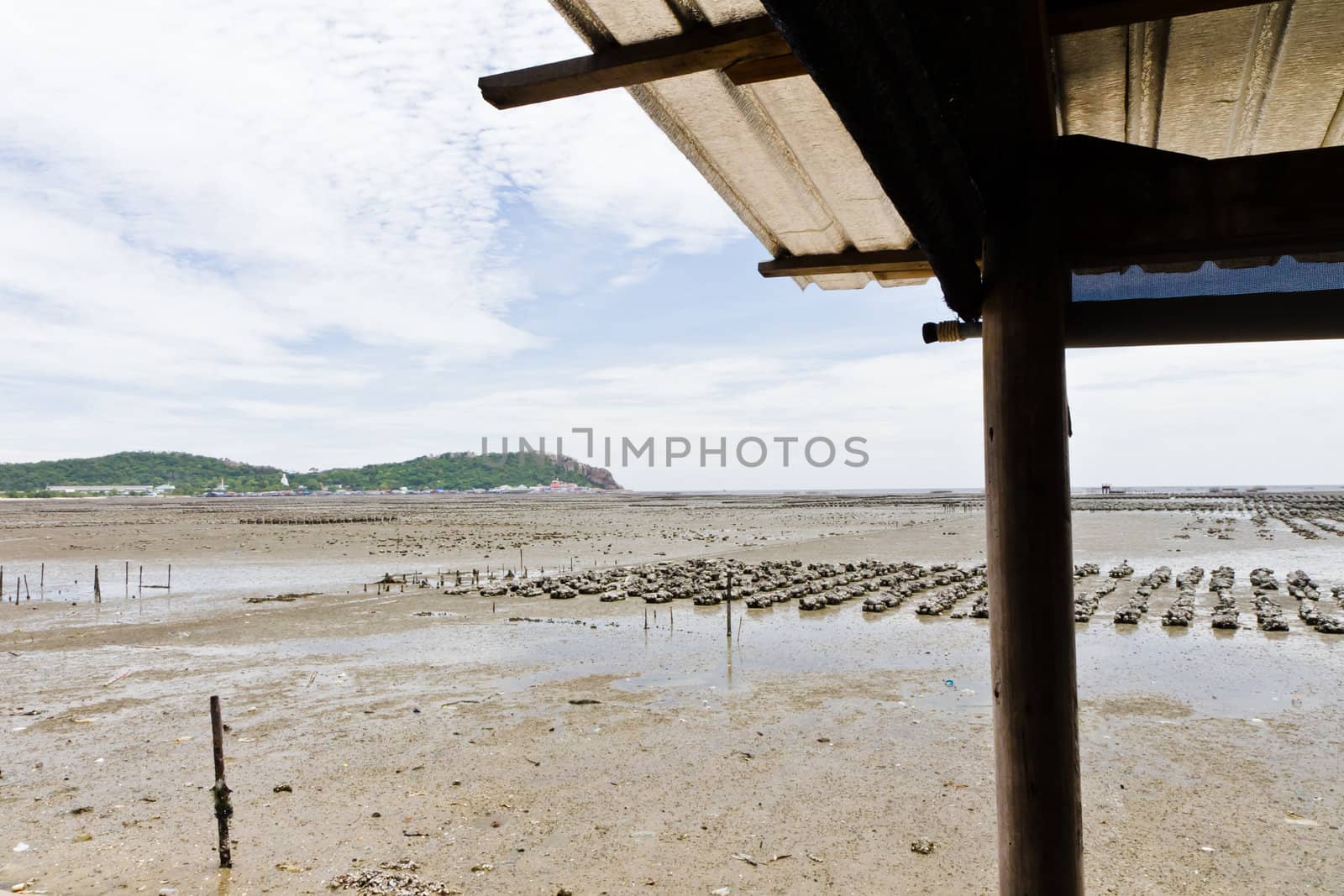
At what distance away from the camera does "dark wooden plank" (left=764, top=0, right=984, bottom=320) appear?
1.55 m

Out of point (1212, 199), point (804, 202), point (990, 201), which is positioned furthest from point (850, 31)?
point (804, 202)

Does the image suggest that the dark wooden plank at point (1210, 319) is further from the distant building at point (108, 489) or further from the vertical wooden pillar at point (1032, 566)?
the distant building at point (108, 489)

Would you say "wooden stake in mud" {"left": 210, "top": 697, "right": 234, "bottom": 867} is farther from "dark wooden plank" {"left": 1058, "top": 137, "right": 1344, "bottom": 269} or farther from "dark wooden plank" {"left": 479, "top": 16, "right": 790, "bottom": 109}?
"dark wooden plank" {"left": 1058, "top": 137, "right": 1344, "bottom": 269}

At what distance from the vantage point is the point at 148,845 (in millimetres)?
6340

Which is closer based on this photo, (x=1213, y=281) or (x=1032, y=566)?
(x=1032, y=566)

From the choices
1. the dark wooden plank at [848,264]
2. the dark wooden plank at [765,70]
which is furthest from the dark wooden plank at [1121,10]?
the dark wooden plank at [848,264]

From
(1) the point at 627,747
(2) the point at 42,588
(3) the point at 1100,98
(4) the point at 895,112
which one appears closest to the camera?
(4) the point at 895,112

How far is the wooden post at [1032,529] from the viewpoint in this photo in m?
2.80

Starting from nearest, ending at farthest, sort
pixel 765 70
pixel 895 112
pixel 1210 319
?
pixel 895 112 < pixel 765 70 < pixel 1210 319

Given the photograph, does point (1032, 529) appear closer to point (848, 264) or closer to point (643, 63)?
point (643, 63)

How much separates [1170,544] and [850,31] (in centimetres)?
3878

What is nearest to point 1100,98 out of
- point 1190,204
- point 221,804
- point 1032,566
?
point 1190,204

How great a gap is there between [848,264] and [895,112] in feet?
10.8

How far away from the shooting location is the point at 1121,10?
8.20 ft
